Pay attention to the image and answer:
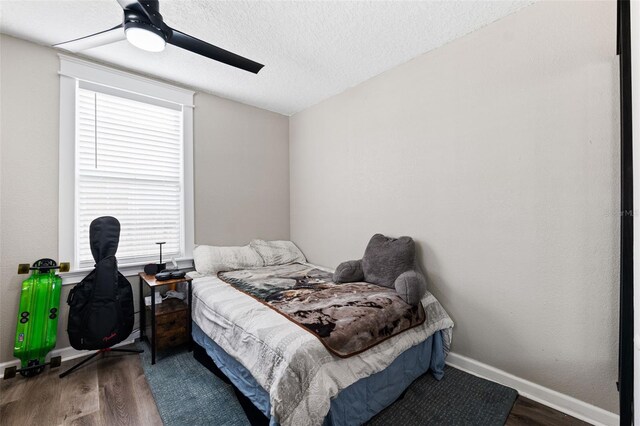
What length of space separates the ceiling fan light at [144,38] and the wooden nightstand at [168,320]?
1.76 meters

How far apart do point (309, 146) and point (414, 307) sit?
2.41 m

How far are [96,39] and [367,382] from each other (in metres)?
2.65

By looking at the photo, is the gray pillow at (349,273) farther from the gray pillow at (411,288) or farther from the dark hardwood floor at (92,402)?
the dark hardwood floor at (92,402)

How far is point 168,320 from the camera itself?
236cm

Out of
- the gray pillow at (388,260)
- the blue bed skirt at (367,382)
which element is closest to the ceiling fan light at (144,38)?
the blue bed skirt at (367,382)

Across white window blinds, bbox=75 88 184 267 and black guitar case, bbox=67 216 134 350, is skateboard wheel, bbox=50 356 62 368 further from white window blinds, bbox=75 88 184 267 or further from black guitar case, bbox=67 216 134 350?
white window blinds, bbox=75 88 184 267

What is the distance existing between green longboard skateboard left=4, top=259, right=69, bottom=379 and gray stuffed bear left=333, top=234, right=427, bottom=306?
2.32 metres

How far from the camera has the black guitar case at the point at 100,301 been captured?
208cm

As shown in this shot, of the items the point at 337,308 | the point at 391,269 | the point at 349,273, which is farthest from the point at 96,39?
the point at 391,269

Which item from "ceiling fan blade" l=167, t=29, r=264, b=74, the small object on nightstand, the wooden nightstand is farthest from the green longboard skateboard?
"ceiling fan blade" l=167, t=29, r=264, b=74

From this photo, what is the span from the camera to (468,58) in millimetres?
2098

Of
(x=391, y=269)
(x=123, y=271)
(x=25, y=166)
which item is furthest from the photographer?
(x=123, y=271)

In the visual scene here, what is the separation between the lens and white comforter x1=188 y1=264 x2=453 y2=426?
4.17 feet

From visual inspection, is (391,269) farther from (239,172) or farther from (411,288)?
(239,172)
